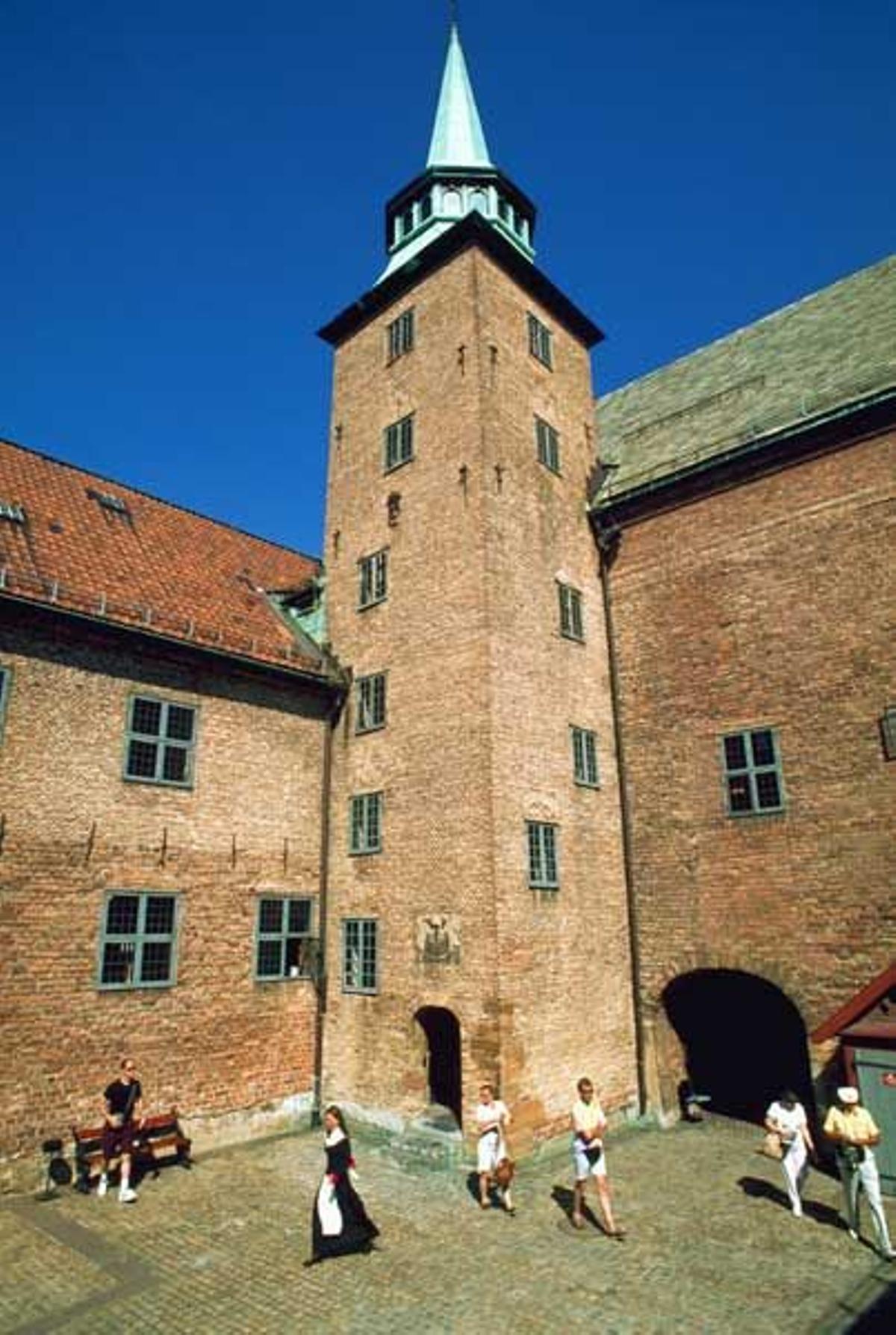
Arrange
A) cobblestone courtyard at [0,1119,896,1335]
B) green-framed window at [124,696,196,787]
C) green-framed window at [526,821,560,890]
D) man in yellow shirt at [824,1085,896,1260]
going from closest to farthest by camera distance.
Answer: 1. cobblestone courtyard at [0,1119,896,1335]
2. man in yellow shirt at [824,1085,896,1260]
3. green-framed window at [124,696,196,787]
4. green-framed window at [526,821,560,890]

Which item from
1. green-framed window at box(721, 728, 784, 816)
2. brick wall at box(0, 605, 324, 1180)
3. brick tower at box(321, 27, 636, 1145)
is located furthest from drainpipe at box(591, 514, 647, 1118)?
brick wall at box(0, 605, 324, 1180)

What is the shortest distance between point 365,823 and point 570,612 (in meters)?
6.15

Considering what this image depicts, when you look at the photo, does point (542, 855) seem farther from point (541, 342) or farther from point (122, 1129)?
point (541, 342)

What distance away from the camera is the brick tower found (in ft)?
44.9

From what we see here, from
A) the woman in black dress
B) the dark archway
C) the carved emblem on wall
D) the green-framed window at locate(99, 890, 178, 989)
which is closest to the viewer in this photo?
the woman in black dress

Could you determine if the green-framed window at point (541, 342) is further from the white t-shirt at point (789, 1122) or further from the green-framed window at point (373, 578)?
the white t-shirt at point (789, 1122)

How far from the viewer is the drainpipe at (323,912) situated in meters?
15.3

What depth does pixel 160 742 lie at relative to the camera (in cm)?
1422

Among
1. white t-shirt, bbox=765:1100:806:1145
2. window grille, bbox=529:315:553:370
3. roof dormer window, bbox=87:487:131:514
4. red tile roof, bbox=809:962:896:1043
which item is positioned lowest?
white t-shirt, bbox=765:1100:806:1145

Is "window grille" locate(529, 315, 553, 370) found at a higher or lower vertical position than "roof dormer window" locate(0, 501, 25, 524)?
higher

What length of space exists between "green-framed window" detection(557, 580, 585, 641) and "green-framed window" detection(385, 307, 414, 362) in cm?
689

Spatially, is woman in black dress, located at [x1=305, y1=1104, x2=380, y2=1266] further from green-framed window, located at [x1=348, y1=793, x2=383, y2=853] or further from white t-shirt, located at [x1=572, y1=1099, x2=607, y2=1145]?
green-framed window, located at [x1=348, y1=793, x2=383, y2=853]

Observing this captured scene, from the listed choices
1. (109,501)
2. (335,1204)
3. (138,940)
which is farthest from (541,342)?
(335,1204)

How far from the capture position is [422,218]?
21766 millimetres
